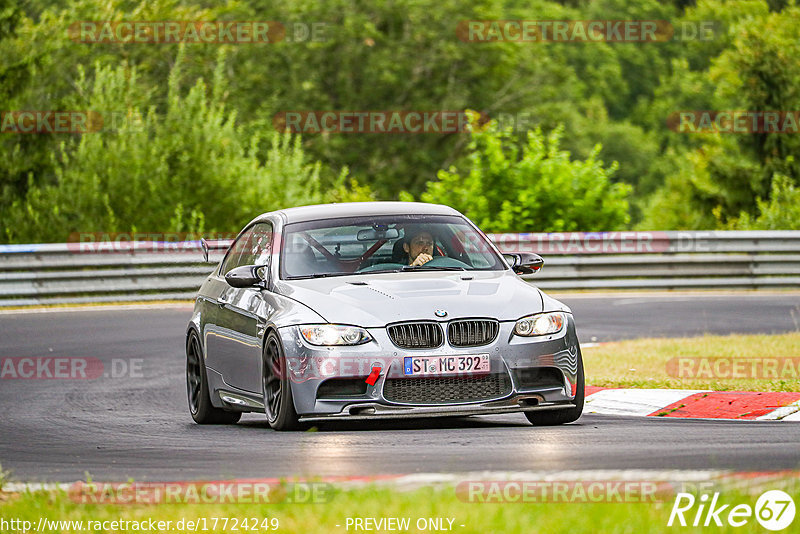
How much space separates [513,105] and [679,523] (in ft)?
193

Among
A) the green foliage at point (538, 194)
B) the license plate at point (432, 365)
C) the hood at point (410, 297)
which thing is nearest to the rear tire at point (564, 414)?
the hood at point (410, 297)

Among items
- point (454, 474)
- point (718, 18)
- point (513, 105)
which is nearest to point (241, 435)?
point (454, 474)

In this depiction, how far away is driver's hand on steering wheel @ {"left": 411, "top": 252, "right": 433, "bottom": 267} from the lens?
10.8 m

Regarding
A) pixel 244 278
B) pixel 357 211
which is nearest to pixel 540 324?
pixel 357 211

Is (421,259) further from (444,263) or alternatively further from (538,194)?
(538,194)

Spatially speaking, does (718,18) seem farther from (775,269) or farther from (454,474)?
(454,474)

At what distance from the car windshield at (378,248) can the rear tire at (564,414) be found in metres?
1.13

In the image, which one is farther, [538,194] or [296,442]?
[538,194]

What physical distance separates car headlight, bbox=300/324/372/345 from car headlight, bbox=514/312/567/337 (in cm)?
96

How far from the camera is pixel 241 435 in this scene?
10.3 meters

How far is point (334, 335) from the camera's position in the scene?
9648 millimetres

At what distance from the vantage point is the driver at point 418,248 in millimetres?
10875

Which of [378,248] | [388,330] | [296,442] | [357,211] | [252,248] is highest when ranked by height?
[357,211]

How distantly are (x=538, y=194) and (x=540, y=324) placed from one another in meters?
20.9
